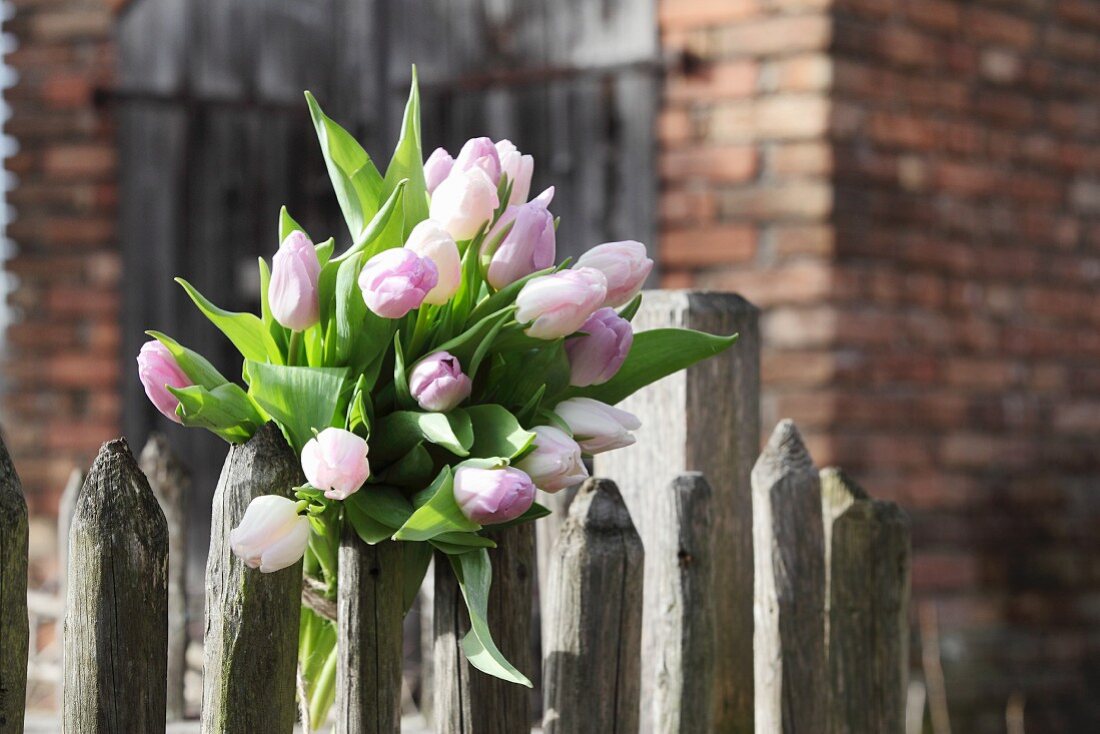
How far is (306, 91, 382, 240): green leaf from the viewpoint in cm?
146

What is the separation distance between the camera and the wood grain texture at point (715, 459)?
2078 millimetres

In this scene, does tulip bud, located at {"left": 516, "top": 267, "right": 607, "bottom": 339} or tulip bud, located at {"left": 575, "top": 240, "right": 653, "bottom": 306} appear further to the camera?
tulip bud, located at {"left": 575, "top": 240, "right": 653, "bottom": 306}

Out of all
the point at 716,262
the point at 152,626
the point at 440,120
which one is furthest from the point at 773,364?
the point at 152,626

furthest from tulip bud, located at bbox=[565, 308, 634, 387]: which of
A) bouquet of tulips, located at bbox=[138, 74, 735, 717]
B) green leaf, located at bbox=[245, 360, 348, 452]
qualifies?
green leaf, located at bbox=[245, 360, 348, 452]

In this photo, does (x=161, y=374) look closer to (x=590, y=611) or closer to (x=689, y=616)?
(x=590, y=611)

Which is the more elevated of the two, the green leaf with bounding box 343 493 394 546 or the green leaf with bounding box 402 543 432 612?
the green leaf with bounding box 343 493 394 546

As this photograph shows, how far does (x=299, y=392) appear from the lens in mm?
1382

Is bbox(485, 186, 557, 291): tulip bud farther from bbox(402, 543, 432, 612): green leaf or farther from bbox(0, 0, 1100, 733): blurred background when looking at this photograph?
bbox(0, 0, 1100, 733): blurred background

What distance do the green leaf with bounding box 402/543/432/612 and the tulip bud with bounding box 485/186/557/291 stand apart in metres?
0.28

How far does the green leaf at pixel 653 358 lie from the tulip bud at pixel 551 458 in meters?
0.14

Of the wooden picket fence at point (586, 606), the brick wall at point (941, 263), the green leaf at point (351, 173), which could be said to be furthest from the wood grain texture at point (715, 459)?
the brick wall at point (941, 263)

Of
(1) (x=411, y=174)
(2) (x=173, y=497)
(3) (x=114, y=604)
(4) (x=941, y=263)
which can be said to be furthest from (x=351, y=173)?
(4) (x=941, y=263)

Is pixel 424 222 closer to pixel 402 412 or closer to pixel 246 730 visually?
pixel 402 412

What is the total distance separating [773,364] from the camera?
381 centimetres
